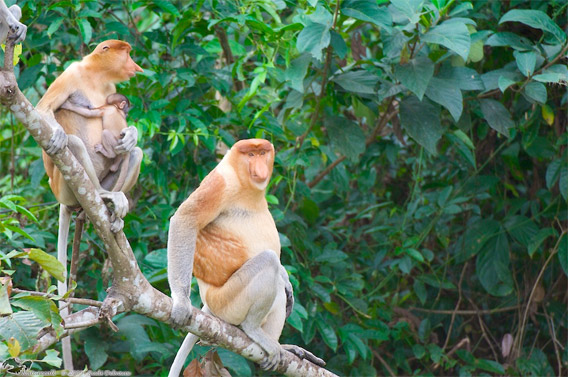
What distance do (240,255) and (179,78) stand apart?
133 cm

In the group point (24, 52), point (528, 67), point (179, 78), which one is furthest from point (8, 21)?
point (528, 67)

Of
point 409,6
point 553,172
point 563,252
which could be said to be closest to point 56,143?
point 409,6

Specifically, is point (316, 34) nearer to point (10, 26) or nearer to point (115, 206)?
point (115, 206)

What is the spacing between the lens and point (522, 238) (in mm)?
4484

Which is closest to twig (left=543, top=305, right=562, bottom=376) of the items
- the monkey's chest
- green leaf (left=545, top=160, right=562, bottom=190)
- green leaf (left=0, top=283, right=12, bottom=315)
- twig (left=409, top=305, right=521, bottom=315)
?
twig (left=409, top=305, right=521, bottom=315)

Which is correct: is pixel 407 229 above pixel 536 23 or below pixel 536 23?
below

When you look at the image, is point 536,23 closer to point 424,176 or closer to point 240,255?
point 424,176

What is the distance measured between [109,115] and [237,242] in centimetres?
79

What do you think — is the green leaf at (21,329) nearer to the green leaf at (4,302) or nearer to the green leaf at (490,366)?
the green leaf at (4,302)

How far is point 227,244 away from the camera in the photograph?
2771 millimetres

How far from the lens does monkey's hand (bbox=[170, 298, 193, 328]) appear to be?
7.90 feet

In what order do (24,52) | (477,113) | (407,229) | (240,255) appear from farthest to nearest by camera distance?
1. (407,229)
2. (477,113)
3. (24,52)
4. (240,255)

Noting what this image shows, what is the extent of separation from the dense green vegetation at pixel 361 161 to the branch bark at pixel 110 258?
26.8 inches

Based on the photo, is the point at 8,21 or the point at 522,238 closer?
the point at 8,21
